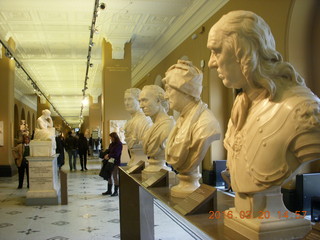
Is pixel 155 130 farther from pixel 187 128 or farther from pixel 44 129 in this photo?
pixel 44 129

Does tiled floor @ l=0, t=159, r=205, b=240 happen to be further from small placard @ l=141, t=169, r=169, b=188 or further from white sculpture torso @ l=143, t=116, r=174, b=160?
small placard @ l=141, t=169, r=169, b=188

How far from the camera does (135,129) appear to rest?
256 inches

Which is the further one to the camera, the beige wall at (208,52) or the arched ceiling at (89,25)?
the arched ceiling at (89,25)

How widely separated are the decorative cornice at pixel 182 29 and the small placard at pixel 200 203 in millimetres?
7804

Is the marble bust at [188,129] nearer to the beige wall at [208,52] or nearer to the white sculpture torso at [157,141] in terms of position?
the white sculpture torso at [157,141]

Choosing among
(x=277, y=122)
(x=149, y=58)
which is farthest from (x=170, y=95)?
(x=149, y=58)

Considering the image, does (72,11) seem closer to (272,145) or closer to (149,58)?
(149,58)

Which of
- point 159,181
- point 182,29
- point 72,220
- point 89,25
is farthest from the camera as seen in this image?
point 89,25

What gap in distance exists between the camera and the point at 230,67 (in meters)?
2.04

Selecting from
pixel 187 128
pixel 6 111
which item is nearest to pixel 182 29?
pixel 6 111

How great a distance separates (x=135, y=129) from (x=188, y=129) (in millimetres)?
3513

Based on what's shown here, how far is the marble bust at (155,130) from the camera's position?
4312 mm

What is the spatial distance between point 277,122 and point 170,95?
64.7 inches

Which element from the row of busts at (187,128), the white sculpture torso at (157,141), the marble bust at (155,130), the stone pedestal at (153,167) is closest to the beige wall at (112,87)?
the marble bust at (155,130)
